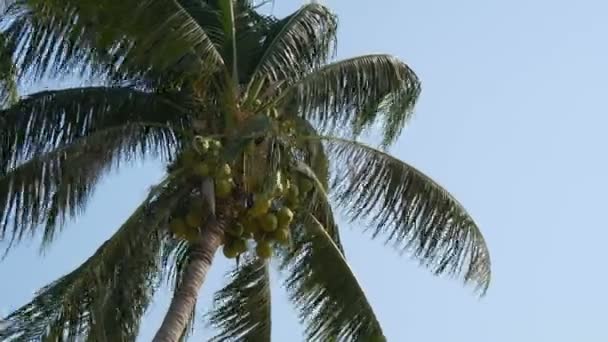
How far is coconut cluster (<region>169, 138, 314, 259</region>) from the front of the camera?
15.5 metres

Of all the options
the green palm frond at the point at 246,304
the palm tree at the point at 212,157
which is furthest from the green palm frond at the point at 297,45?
the green palm frond at the point at 246,304

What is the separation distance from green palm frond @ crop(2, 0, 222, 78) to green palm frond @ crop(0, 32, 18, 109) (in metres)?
0.18

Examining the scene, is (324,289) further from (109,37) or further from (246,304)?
(109,37)

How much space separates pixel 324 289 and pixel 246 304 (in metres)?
1.04

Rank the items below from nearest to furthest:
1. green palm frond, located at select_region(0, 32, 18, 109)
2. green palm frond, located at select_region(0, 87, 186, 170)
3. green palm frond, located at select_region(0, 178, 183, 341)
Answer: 1. green palm frond, located at select_region(0, 178, 183, 341)
2. green palm frond, located at select_region(0, 32, 18, 109)
3. green palm frond, located at select_region(0, 87, 186, 170)

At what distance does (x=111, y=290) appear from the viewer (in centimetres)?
1547

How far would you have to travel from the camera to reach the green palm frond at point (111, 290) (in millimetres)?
14648

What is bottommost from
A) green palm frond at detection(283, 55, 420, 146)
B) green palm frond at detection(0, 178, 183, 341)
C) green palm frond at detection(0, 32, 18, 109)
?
green palm frond at detection(0, 178, 183, 341)

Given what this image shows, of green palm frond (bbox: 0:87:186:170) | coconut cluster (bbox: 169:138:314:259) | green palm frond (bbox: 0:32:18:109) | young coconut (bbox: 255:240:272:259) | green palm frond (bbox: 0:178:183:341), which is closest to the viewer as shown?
green palm frond (bbox: 0:178:183:341)

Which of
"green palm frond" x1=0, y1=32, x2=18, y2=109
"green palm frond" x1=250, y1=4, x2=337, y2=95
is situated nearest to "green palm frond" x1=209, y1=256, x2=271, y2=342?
"green palm frond" x1=250, y1=4, x2=337, y2=95

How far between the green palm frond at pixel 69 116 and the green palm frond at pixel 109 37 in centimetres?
28

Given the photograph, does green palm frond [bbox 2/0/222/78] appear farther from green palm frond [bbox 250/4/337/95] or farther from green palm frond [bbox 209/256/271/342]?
green palm frond [bbox 209/256/271/342]

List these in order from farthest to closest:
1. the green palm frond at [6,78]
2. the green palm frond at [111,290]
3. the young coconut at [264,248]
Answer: the green palm frond at [6,78] → the young coconut at [264,248] → the green palm frond at [111,290]

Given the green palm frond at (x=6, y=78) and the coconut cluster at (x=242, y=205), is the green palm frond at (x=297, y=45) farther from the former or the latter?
the green palm frond at (x=6, y=78)
